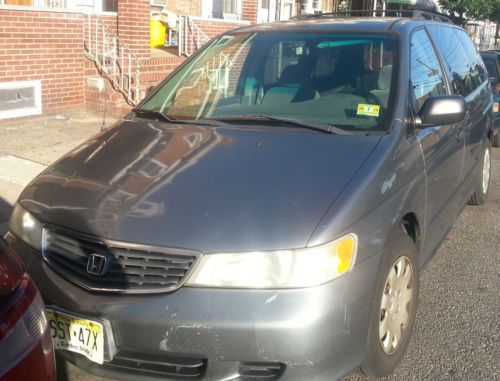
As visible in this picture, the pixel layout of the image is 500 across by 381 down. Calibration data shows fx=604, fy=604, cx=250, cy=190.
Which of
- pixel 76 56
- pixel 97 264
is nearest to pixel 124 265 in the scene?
pixel 97 264

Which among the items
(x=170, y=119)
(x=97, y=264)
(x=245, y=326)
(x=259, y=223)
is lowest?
(x=245, y=326)

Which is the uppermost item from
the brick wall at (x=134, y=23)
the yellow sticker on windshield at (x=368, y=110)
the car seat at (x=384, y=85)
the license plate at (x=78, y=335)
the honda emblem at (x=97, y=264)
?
the brick wall at (x=134, y=23)

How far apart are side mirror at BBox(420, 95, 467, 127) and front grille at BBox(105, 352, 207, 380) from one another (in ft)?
6.38

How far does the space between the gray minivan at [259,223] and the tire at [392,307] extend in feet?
0.04

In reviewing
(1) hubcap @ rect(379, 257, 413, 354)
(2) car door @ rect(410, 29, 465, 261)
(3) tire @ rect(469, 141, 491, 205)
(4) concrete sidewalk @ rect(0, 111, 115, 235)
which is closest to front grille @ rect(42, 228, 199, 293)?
(1) hubcap @ rect(379, 257, 413, 354)

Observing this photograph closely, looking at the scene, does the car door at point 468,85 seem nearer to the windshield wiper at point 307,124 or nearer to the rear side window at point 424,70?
the rear side window at point 424,70

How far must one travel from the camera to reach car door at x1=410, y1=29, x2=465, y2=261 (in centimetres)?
365

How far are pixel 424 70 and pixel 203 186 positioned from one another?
1958 mm

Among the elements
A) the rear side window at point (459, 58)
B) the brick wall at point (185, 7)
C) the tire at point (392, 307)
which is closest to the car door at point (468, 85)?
the rear side window at point (459, 58)

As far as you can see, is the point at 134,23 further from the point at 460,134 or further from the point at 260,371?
the point at 260,371

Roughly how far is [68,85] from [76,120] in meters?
0.64

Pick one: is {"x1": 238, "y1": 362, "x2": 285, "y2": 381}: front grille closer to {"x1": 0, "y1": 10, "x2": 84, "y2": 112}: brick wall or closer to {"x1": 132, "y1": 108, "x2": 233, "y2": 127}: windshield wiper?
{"x1": 132, "y1": 108, "x2": 233, "y2": 127}: windshield wiper

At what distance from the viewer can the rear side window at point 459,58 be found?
4578 mm

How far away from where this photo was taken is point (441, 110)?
349 cm
